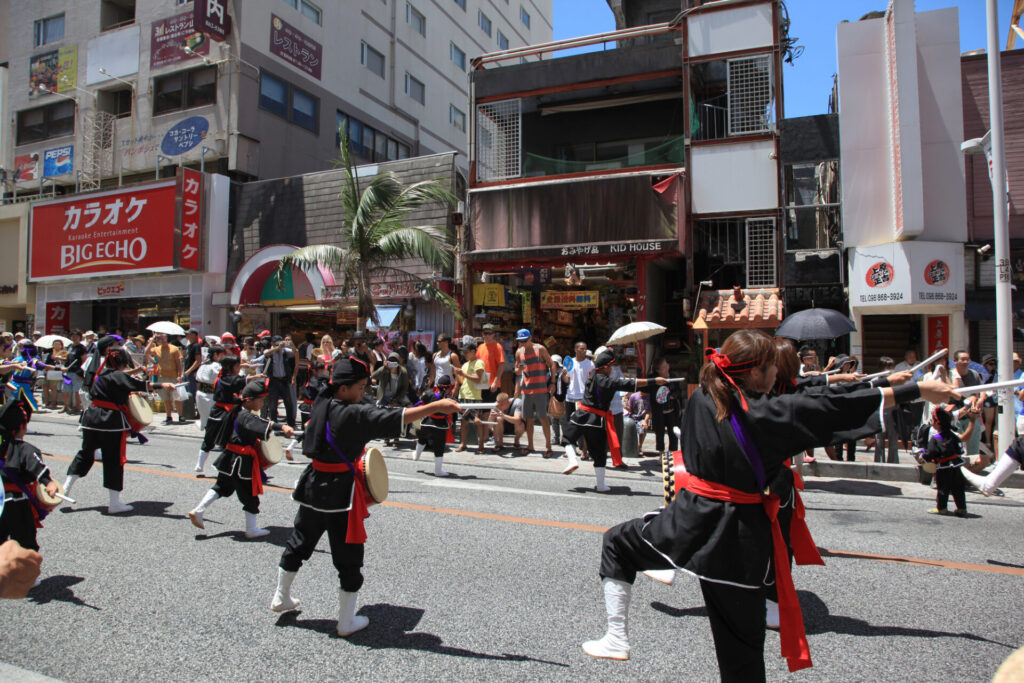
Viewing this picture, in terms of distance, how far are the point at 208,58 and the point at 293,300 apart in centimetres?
911

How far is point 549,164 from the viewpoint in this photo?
16750 mm

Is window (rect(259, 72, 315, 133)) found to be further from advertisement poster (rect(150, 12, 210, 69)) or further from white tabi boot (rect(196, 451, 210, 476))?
white tabi boot (rect(196, 451, 210, 476))

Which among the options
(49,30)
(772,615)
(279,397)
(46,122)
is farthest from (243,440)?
(49,30)

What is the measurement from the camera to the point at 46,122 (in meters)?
26.1

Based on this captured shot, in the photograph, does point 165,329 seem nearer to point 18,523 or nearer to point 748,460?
point 18,523

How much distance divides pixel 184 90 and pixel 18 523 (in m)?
22.0

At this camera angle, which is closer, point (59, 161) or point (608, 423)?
point (608, 423)

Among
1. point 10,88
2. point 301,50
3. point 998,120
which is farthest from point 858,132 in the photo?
point 10,88

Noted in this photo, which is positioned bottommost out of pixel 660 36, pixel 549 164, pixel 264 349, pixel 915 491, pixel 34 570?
pixel 915 491

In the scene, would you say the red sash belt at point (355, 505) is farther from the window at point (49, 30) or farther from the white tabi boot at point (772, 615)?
the window at point (49, 30)

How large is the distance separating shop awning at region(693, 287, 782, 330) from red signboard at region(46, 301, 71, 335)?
22101 mm

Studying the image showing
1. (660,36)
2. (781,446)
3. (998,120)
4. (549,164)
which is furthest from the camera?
(660,36)

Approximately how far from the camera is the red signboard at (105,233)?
20906 millimetres

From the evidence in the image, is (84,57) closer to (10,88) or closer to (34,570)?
(10,88)
